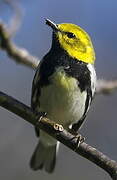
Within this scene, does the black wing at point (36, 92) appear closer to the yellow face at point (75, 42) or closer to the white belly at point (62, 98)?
the white belly at point (62, 98)

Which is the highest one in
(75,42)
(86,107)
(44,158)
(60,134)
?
(75,42)

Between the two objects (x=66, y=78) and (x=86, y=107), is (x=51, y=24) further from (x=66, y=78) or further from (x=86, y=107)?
(x=86, y=107)

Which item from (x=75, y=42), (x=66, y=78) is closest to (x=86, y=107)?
(x=66, y=78)

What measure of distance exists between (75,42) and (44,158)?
121 centimetres

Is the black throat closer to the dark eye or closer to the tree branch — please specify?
the dark eye

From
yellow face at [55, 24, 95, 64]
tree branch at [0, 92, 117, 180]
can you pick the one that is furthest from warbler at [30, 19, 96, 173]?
tree branch at [0, 92, 117, 180]

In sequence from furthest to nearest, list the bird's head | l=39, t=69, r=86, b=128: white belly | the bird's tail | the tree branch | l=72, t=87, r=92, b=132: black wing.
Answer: the bird's tail
the bird's head
l=72, t=87, r=92, b=132: black wing
l=39, t=69, r=86, b=128: white belly
the tree branch

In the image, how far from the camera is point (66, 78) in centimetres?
410

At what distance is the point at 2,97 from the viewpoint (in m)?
3.28

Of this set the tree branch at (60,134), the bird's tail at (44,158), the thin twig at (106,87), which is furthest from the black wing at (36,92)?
the bird's tail at (44,158)

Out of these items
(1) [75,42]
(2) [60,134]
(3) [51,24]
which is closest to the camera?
(2) [60,134]

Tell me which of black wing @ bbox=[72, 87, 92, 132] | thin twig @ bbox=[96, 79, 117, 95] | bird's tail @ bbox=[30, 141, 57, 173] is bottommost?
bird's tail @ bbox=[30, 141, 57, 173]

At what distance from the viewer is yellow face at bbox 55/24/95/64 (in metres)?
4.36

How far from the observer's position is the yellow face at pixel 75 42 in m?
4.36
